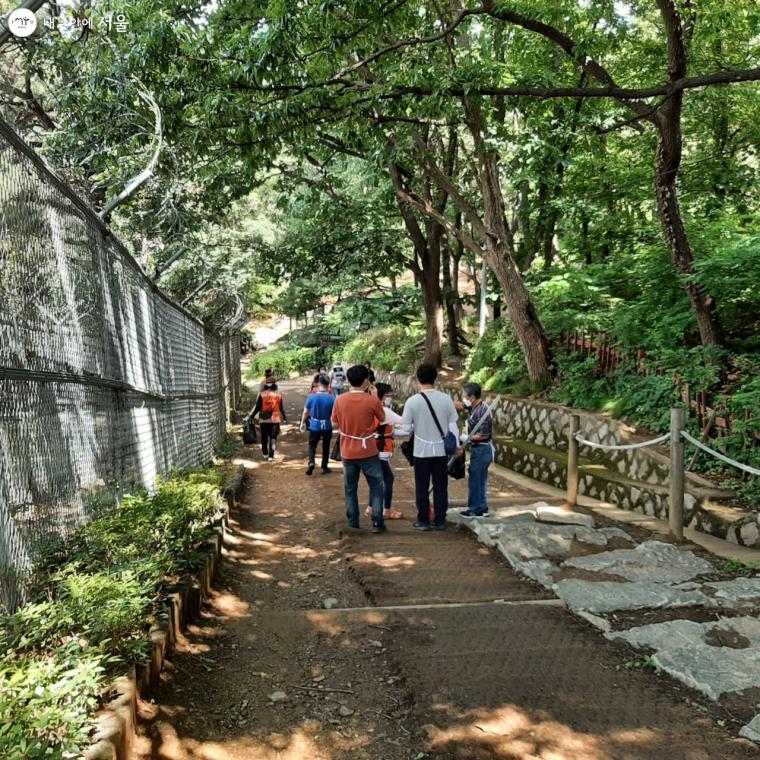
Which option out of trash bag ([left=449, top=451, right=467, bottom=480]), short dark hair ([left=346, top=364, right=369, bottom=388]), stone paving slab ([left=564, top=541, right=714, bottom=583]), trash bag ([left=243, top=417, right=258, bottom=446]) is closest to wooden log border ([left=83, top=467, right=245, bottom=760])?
short dark hair ([left=346, top=364, right=369, bottom=388])

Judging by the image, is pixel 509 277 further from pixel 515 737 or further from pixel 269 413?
pixel 515 737

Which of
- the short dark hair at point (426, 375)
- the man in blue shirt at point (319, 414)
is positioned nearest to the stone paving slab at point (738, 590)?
the short dark hair at point (426, 375)

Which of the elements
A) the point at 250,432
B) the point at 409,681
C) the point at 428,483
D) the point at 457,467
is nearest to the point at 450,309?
the point at 250,432

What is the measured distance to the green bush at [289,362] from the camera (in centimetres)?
3778

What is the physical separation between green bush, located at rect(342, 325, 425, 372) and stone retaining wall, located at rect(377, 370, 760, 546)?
8777 mm

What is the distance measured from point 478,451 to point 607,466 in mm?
3068

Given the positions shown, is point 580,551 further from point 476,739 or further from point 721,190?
point 721,190

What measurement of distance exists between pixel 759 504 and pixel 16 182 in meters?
6.72

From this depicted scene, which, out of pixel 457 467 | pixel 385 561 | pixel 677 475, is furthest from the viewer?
pixel 457 467

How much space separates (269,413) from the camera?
1244 centimetres

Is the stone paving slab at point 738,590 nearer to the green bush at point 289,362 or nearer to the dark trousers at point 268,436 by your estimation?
the dark trousers at point 268,436

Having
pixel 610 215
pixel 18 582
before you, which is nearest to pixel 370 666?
pixel 18 582

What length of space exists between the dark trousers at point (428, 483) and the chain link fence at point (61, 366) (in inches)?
104
